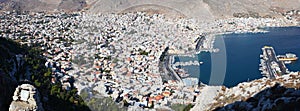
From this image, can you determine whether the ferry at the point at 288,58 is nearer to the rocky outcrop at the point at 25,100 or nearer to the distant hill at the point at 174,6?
the distant hill at the point at 174,6

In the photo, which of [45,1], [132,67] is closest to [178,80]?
[132,67]

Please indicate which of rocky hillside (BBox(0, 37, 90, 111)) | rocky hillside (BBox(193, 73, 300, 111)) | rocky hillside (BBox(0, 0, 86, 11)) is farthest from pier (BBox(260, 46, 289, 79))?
rocky hillside (BBox(0, 0, 86, 11))

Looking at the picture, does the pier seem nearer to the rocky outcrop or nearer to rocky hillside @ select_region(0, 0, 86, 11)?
the rocky outcrop

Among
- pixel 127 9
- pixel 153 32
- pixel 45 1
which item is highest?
pixel 45 1

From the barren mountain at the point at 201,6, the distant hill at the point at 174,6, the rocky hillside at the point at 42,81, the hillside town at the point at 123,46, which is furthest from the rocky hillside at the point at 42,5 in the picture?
the rocky hillside at the point at 42,81

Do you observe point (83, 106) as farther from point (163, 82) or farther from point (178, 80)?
point (178, 80)

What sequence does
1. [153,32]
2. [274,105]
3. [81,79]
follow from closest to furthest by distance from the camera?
[274,105] → [81,79] → [153,32]
